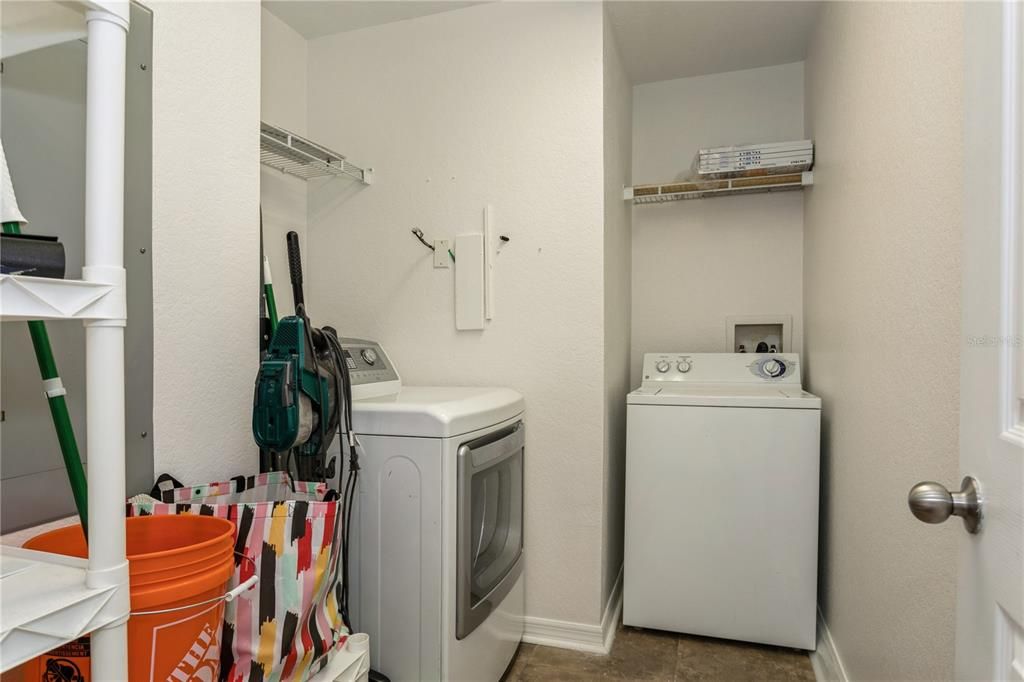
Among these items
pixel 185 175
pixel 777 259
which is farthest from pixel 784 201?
pixel 185 175

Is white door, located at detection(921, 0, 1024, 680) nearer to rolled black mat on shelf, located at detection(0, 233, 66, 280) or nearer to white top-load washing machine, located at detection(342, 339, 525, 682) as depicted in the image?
rolled black mat on shelf, located at detection(0, 233, 66, 280)

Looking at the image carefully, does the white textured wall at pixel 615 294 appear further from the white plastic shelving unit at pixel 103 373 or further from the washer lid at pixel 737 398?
the white plastic shelving unit at pixel 103 373

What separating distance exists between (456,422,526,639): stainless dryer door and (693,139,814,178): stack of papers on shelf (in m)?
1.38

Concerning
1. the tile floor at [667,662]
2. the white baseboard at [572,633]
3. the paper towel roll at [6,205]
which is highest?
the paper towel roll at [6,205]

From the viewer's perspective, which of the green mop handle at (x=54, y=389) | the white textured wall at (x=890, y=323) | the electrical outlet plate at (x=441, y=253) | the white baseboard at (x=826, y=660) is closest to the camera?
the green mop handle at (x=54, y=389)

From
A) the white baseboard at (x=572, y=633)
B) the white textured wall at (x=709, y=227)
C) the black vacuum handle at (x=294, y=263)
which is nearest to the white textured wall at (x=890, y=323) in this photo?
the white textured wall at (x=709, y=227)

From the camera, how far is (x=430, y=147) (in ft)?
7.41

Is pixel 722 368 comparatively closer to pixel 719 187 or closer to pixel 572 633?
pixel 719 187

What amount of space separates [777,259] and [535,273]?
1254 mm

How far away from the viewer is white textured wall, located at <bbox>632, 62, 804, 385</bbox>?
8.63 feet

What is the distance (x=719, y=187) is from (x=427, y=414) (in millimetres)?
1655

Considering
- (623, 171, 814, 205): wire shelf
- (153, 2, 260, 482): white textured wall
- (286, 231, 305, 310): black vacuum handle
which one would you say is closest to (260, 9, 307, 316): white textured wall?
(286, 231, 305, 310): black vacuum handle

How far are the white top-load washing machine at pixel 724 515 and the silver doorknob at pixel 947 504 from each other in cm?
145

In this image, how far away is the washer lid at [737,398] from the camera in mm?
2016
